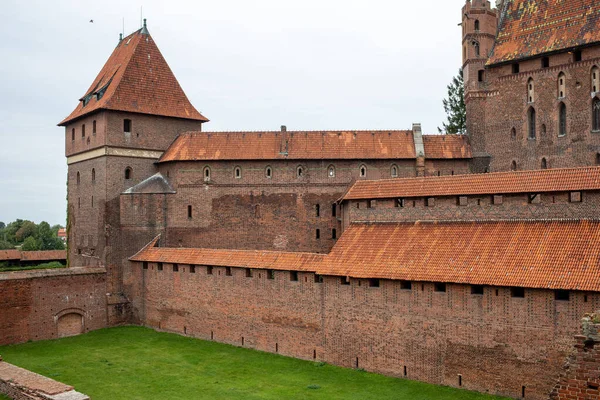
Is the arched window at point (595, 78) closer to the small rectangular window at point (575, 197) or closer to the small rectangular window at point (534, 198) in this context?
the small rectangular window at point (534, 198)

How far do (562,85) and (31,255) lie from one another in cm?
4021

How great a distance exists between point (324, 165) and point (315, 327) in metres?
9.39

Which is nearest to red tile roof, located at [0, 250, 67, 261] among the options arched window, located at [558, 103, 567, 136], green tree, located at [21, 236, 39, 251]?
green tree, located at [21, 236, 39, 251]

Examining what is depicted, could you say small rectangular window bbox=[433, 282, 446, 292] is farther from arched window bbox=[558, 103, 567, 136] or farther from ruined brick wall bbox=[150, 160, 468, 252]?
arched window bbox=[558, 103, 567, 136]

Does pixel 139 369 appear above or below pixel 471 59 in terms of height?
below

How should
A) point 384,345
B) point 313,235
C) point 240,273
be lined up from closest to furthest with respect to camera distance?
1. point 384,345
2. point 240,273
3. point 313,235

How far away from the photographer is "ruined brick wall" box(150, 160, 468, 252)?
2866 cm

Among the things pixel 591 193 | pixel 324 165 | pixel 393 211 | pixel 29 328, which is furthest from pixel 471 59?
pixel 29 328

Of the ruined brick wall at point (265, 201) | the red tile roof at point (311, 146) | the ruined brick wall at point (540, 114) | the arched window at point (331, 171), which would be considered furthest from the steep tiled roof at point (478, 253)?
the ruined brick wall at point (540, 114)

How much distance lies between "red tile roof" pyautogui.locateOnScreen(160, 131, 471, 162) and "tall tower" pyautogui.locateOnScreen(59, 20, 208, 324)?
1.90 metres

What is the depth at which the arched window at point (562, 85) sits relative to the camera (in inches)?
1039

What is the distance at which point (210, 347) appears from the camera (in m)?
24.3

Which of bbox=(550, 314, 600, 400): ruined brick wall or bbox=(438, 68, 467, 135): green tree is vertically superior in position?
bbox=(438, 68, 467, 135): green tree

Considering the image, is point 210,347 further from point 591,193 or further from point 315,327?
point 591,193
